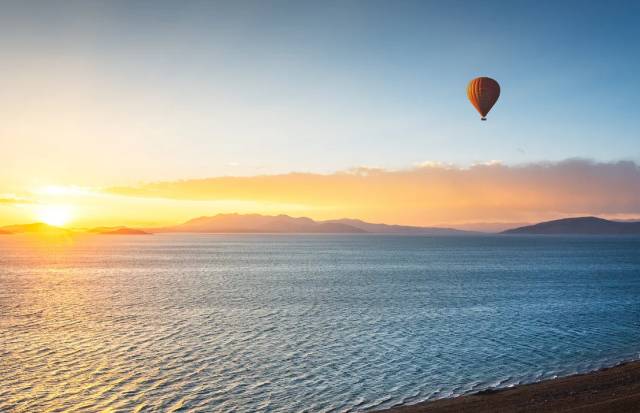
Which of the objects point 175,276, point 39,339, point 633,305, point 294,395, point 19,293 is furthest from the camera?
point 175,276

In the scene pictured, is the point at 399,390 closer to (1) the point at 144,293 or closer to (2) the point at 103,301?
(2) the point at 103,301

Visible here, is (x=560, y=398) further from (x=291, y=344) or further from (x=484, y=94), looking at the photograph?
(x=484, y=94)

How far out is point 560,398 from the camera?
818 inches

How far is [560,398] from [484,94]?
4101 centimetres

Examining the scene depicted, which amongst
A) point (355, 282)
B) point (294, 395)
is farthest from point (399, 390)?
point (355, 282)

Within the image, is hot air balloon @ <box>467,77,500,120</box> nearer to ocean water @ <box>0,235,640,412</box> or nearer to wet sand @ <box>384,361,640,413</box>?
ocean water @ <box>0,235,640,412</box>

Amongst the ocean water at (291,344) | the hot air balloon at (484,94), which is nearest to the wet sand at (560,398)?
the ocean water at (291,344)

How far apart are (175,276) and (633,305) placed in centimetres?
7340

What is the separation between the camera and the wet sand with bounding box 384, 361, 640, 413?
19.0 metres

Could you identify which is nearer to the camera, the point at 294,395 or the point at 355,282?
the point at 294,395

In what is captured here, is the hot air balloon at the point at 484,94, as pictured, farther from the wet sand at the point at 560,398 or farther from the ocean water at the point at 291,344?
the wet sand at the point at 560,398

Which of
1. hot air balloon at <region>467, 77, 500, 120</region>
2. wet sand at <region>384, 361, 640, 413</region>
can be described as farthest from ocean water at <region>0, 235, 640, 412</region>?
hot air balloon at <region>467, 77, 500, 120</region>

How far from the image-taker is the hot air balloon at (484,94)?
55.3m

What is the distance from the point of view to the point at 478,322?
43.8m
